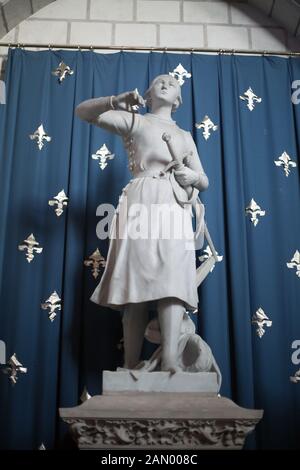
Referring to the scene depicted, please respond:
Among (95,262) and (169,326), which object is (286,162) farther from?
(169,326)

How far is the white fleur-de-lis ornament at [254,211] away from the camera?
3670mm

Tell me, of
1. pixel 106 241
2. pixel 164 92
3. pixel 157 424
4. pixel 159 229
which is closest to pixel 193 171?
pixel 159 229

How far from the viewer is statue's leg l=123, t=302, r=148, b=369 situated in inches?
106

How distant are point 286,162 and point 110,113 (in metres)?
1.39

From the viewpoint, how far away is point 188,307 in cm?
267

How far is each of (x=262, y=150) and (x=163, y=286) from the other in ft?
5.34

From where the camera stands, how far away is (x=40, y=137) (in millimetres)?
3809

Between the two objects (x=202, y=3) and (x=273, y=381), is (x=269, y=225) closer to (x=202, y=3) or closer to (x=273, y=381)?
(x=273, y=381)

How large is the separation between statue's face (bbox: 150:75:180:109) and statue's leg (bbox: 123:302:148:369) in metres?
1.03

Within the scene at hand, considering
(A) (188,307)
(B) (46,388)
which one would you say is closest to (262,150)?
(A) (188,307)

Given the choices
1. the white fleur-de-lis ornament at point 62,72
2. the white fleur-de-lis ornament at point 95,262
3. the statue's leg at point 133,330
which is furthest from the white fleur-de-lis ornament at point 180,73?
the statue's leg at point 133,330

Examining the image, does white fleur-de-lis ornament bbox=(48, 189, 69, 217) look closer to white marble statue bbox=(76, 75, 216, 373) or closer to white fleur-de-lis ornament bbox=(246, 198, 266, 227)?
white marble statue bbox=(76, 75, 216, 373)

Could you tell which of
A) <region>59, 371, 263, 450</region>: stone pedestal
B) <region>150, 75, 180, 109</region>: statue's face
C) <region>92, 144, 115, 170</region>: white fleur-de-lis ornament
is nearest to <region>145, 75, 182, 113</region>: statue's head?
<region>150, 75, 180, 109</region>: statue's face

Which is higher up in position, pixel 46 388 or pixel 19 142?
pixel 19 142
